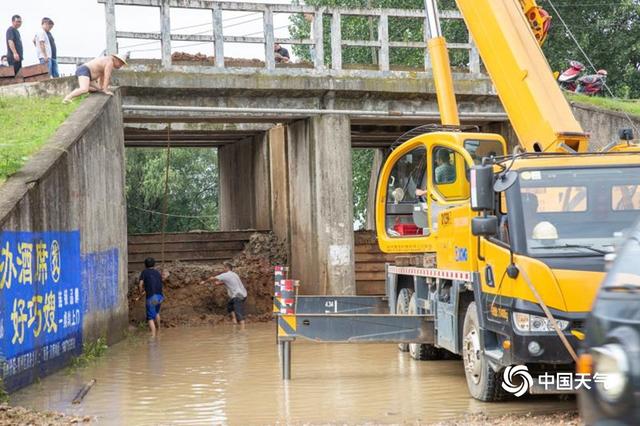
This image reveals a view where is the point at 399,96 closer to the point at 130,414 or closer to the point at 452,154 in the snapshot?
the point at 452,154

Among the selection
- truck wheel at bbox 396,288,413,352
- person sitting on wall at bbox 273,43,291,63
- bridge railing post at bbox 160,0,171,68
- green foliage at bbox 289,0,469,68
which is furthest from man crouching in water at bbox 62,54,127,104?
green foliage at bbox 289,0,469,68

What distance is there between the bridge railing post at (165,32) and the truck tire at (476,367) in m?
12.0

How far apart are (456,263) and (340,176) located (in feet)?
39.1

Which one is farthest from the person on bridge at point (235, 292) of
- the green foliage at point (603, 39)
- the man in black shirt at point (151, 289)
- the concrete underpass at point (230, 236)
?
the green foliage at point (603, 39)

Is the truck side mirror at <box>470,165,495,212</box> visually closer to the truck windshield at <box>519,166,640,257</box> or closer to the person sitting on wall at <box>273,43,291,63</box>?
the truck windshield at <box>519,166,640,257</box>

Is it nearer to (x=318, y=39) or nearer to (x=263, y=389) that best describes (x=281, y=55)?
(x=318, y=39)

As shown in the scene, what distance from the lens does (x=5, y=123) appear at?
769 inches

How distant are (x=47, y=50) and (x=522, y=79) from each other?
1331 centimetres

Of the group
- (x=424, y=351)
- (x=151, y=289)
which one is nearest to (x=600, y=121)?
(x=151, y=289)

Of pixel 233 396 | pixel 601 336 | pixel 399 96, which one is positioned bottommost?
pixel 233 396

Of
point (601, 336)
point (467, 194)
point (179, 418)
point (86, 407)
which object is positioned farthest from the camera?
point (467, 194)

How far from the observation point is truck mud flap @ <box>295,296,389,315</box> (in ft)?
56.6

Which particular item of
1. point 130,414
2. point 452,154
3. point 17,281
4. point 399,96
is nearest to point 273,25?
point 399,96

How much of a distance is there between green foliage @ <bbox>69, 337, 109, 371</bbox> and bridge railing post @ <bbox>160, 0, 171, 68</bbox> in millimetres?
6889
